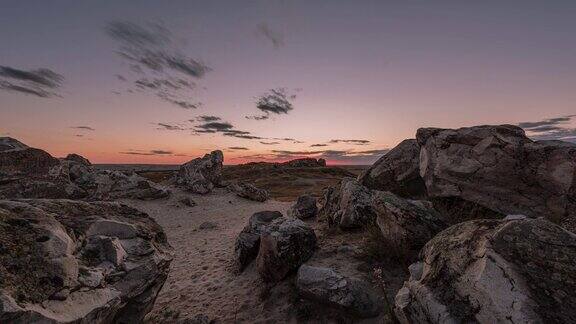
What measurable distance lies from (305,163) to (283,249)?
9414 cm

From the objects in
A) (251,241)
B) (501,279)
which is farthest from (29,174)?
(501,279)

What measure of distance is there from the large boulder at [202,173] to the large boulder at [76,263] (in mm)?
25181

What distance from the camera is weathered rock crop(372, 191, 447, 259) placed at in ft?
31.0

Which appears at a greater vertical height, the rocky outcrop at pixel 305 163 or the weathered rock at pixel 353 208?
the weathered rock at pixel 353 208

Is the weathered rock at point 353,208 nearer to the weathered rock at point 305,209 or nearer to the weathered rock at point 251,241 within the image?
the weathered rock at point 251,241

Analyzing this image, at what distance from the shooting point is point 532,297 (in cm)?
486

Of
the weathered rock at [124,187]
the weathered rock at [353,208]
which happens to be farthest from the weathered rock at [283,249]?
the weathered rock at [124,187]

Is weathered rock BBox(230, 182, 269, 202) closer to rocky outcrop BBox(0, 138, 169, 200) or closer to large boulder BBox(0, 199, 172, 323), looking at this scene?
rocky outcrop BBox(0, 138, 169, 200)

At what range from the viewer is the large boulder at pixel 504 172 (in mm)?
9117

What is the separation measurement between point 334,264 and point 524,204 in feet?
19.1

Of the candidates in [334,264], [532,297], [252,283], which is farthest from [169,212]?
[532,297]

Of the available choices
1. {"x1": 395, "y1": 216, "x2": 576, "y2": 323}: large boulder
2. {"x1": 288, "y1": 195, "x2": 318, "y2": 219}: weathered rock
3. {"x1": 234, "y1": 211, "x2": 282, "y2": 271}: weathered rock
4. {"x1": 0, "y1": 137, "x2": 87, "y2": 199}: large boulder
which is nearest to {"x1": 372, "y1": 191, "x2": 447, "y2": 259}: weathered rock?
{"x1": 395, "y1": 216, "x2": 576, "y2": 323}: large boulder

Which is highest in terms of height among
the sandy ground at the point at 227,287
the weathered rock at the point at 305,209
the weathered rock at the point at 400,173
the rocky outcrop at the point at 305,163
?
the weathered rock at the point at 400,173

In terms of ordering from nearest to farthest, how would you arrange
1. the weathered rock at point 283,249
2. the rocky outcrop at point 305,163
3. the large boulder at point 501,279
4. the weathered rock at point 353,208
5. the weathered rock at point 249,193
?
the large boulder at point 501,279, the weathered rock at point 283,249, the weathered rock at point 353,208, the weathered rock at point 249,193, the rocky outcrop at point 305,163
